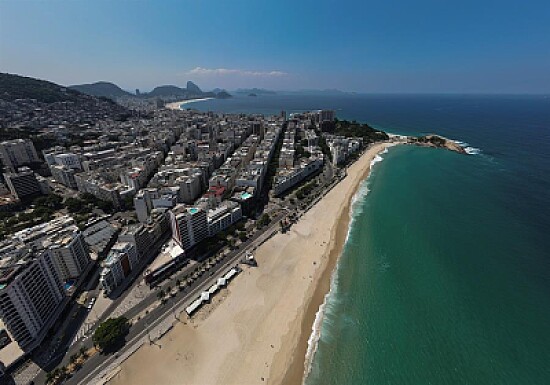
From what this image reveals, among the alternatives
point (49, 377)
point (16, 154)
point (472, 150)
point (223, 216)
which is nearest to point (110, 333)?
point (49, 377)

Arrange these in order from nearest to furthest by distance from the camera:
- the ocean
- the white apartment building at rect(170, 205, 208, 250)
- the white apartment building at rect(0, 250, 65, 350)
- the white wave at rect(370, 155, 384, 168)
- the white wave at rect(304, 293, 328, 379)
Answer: the white apartment building at rect(0, 250, 65, 350) < the ocean < the white wave at rect(304, 293, 328, 379) < the white apartment building at rect(170, 205, 208, 250) < the white wave at rect(370, 155, 384, 168)

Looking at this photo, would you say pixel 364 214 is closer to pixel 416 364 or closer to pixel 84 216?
pixel 416 364

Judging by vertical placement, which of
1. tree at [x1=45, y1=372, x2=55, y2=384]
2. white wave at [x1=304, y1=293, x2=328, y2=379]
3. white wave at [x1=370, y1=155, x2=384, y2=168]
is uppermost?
white wave at [x1=370, y1=155, x2=384, y2=168]

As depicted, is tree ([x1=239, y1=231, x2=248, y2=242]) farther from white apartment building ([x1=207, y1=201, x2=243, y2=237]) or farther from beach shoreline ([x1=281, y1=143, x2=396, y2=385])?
beach shoreline ([x1=281, y1=143, x2=396, y2=385])

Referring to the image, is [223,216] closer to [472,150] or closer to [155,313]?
[155,313]

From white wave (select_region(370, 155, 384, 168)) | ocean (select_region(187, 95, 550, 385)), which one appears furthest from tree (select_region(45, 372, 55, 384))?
white wave (select_region(370, 155, 384, 168))

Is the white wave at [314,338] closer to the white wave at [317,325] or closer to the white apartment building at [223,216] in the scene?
the white wave at [317,325]

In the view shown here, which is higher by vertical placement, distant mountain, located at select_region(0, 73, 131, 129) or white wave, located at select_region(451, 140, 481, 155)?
distant mountain, located at select_region(0, 73, 131, 129)
